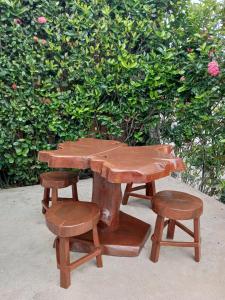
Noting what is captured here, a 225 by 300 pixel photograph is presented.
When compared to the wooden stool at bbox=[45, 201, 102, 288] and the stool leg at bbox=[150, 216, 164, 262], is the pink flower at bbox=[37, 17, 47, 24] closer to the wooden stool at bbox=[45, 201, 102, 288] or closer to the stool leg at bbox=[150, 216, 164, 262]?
the wooden stool at bbox=[45, 201, 102, 288]

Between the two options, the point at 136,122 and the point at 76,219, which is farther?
the point at 136,122

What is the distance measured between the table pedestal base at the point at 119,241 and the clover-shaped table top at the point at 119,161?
64 cm

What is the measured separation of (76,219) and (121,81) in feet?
7.15

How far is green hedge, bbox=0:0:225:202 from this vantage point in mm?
3154

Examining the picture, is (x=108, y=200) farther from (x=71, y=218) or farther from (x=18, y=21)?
(x=18, y=21)

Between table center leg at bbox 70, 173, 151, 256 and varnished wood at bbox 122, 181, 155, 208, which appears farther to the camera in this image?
varnished wood at bbox 122, 181, 155, 208

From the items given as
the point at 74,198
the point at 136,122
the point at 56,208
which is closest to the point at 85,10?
the point at 136,122

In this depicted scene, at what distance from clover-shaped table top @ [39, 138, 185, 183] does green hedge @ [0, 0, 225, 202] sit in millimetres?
1163

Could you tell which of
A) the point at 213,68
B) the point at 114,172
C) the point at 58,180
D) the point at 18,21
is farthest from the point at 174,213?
the point at 18,21

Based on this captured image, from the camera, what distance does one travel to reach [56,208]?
74.9 inches

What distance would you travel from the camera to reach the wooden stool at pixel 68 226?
1.68m

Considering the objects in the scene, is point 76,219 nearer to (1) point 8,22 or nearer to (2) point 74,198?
(2) point 74,198

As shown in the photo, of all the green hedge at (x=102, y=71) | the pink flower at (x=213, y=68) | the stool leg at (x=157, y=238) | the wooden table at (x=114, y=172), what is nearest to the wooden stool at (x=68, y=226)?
the wooden table at (x=114, y=172)

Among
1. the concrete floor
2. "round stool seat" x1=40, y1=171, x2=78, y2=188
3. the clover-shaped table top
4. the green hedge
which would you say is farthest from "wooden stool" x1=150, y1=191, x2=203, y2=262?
the green hedge
